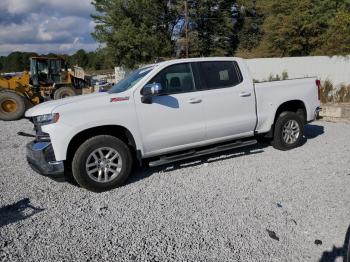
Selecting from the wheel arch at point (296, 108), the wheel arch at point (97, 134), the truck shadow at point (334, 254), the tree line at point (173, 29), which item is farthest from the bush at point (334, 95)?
the tree line at point (173, 29)

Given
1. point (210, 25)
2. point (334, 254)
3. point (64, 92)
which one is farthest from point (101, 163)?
point (210, 25)

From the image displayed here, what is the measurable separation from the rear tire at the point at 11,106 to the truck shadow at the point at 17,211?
9.69 m

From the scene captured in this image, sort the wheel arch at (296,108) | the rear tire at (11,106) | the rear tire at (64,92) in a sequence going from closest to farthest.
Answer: the wheel arch at (296,108) < the rear tire at (11,106) < the rear tire at (64,92)

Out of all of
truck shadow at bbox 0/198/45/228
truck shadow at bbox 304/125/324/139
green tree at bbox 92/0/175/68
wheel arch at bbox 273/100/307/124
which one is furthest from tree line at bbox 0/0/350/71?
truck shadow at bbox 0/198/45/228

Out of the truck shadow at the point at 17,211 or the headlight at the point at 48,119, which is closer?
the truck shadow at the point at 17,211

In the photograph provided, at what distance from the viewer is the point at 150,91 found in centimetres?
505

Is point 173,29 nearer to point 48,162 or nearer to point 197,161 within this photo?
point 197,161

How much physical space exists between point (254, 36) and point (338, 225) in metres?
37.9

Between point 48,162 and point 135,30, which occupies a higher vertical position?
point 135,30

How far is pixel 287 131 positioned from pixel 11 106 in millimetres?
11282

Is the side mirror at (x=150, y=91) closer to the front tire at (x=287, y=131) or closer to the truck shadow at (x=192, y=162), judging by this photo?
the truck shadow at (x=192, y=162)

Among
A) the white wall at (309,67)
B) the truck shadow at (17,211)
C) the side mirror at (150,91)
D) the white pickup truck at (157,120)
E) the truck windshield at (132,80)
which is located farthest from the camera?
the white wall at (309,67)

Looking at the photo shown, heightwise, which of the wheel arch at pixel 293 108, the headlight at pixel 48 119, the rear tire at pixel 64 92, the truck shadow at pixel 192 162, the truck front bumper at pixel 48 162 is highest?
the rear tire at pixel 64 92

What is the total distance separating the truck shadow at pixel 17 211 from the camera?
14.0 feet
